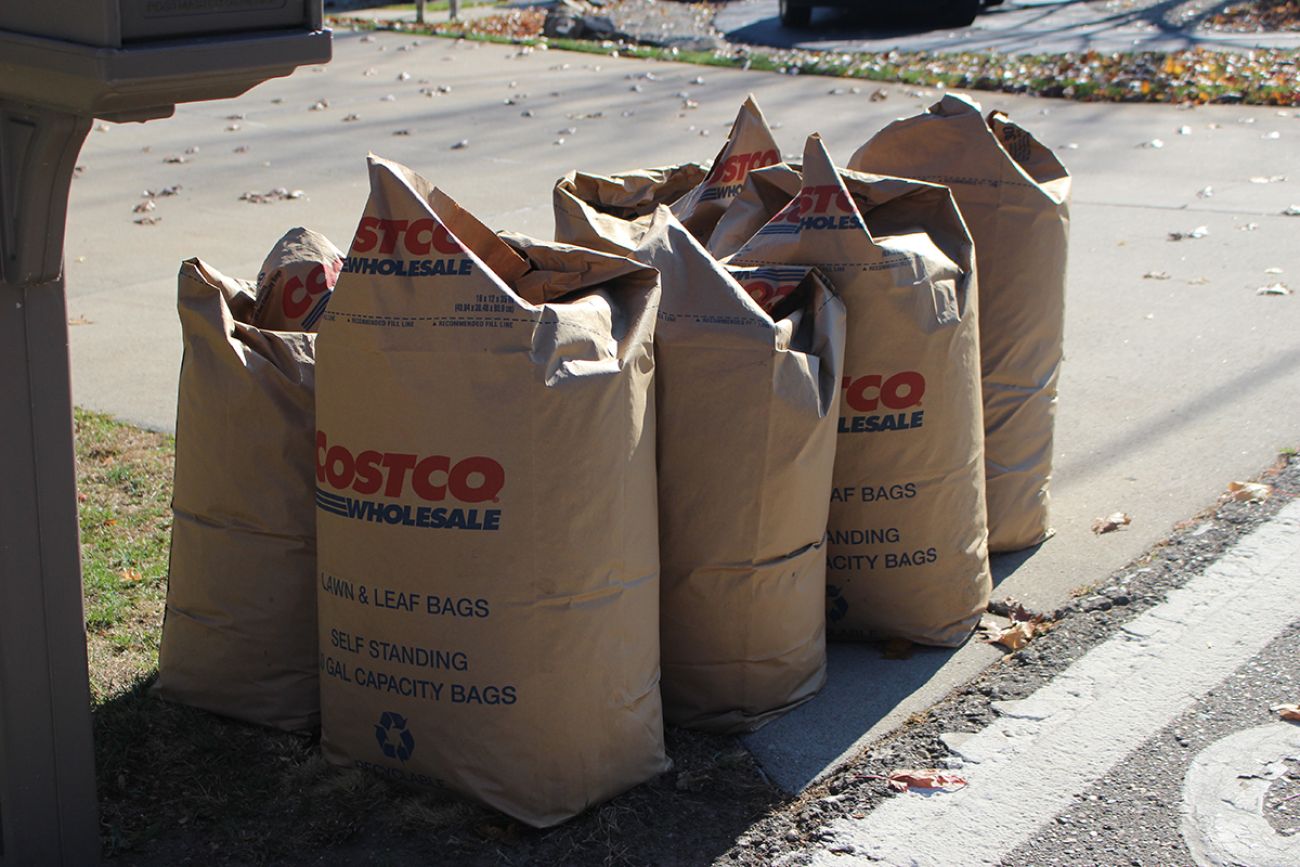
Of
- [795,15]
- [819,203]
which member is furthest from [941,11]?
[819,203]

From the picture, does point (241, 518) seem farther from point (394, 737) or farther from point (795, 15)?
point (795, 15)

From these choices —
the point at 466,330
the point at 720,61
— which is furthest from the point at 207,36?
the point at 720,61

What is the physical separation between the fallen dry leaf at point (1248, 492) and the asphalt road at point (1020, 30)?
36.6ft

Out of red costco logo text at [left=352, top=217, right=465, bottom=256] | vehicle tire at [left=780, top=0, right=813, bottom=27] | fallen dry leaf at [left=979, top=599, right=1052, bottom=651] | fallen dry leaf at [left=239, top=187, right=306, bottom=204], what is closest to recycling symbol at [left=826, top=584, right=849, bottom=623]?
fallen dry leaf at [left=979, top=599, right=1052, bottom=651]

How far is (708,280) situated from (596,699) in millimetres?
886

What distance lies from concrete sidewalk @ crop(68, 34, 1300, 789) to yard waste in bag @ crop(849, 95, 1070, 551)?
0.28 meters

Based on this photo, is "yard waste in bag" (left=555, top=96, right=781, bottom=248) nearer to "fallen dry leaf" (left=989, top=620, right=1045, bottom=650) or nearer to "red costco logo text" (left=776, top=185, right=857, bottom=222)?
"red costco logo text" (left=776, top=185, right=857, bottom=222)

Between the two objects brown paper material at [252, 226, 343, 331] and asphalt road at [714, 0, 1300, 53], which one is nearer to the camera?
brown paper material at [252, 226, 343, 331]

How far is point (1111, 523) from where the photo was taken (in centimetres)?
406

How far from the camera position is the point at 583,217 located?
3332 mm

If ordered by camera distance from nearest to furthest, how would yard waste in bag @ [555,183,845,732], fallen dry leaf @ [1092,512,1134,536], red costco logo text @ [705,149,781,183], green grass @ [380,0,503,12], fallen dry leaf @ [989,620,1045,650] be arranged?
yard waste in bag @ [555,183,845,732] < fallen dry leaf @ [989,620,1045,650] < red costco logo text @ [705,149,781,183] < fallen dry leaf @ [1092,512,1134,536] < green grass @ [380,0,503,12]

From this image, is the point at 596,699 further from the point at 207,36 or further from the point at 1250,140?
the point at 1250,140

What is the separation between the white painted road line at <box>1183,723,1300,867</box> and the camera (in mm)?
2643

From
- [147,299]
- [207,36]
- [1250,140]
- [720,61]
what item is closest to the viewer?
[207,36]
